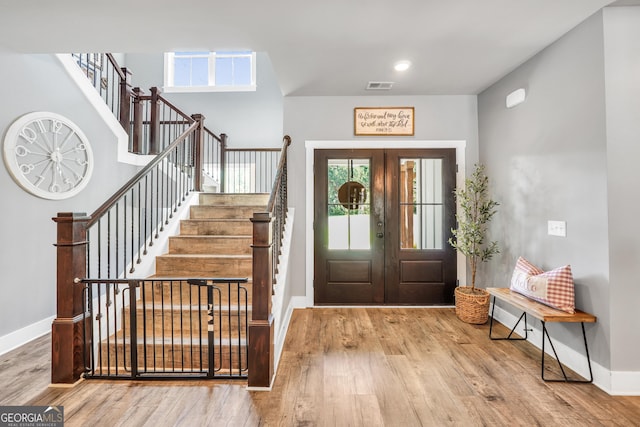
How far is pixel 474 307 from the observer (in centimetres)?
350

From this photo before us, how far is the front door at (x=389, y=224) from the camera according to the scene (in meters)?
4.13

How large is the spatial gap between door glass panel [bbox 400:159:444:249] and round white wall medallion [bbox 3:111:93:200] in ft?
12.2

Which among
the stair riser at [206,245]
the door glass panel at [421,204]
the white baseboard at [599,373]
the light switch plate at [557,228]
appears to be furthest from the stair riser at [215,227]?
the white baseboard at [599,373]

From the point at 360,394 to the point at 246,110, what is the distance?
5901 millimetres

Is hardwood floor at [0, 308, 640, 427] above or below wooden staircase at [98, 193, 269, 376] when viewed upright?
below

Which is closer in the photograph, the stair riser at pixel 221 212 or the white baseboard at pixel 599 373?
the white baseboard at pixel 599 373

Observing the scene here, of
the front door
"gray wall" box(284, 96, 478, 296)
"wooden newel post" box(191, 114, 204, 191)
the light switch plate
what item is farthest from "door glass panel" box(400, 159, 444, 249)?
"wooden newel post" box(191, 114, 204, 191)

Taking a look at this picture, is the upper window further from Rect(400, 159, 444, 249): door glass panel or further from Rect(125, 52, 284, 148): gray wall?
Rect(400, 159, 444, 249): door glass panel

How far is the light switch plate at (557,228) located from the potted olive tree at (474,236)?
2.45 ft

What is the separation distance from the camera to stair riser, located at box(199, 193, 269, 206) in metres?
4.59

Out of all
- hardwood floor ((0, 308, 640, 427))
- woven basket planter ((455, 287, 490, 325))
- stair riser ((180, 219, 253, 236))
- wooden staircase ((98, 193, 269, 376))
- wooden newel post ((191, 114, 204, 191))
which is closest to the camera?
hardwood floor ((0, 308, 640, 427))

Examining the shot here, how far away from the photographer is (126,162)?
14.3ft

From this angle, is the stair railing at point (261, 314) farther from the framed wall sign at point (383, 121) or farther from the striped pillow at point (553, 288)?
the framed wall sign at point (383, 121)

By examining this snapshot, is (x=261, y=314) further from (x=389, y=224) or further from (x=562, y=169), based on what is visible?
(x=562, y=169)
